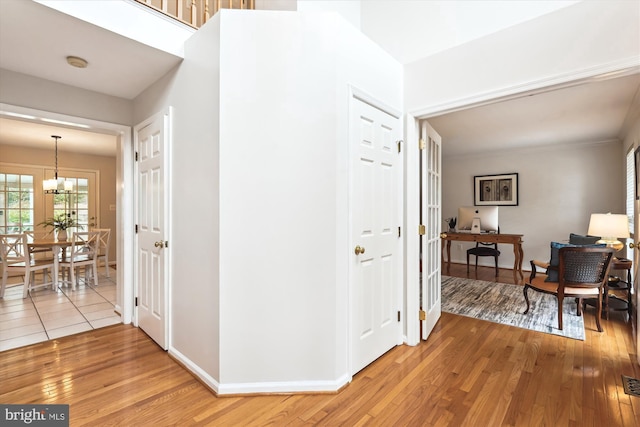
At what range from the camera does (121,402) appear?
1.86 meters

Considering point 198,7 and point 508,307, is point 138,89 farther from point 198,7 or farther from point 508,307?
point 508,307

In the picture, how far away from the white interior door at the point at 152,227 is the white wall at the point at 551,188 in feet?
19.8

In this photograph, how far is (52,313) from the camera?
11.2 ft

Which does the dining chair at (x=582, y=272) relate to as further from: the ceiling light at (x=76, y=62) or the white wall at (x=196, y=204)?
the ceiling light at (x=76, y=62)

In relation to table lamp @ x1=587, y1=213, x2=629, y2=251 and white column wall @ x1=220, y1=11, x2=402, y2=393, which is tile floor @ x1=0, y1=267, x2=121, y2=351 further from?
table lamp @ x1=587, y1=213, x2=629, y2=251

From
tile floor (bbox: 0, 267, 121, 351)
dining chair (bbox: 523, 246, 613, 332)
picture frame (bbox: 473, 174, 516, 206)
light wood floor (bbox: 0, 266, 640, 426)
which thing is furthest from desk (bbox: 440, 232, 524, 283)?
tile floor (bbox: 0, 267, 121, 351)

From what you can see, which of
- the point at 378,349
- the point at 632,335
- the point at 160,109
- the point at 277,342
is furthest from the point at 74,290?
the point at 632,335

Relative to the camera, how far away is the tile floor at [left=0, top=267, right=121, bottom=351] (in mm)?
2857

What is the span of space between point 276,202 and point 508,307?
333 cm

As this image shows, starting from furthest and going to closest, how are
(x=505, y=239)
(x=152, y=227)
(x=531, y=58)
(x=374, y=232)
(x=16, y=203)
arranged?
(x=16, y=203), (x=505, y=239), (x=152, y=227), (x=374, y=232), (x=531, y=58)

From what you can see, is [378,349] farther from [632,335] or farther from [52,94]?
[52,94]

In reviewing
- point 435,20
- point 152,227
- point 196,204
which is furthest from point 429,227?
point 152,227

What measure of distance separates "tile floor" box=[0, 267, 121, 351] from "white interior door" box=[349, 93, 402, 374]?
8.78 ft

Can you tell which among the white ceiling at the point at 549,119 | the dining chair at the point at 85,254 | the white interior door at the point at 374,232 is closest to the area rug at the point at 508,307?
the white interior door at the point at 374,232
